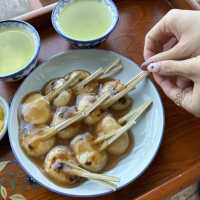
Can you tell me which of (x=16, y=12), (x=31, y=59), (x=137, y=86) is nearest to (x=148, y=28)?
(x=137, y=86)

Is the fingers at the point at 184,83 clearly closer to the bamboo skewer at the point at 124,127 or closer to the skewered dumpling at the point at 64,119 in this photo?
the bamboo skewer at the point at 124,127

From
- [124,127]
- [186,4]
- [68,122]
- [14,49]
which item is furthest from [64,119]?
[186,4]

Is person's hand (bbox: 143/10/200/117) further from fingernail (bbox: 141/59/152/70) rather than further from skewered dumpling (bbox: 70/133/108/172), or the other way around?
skewered dumpling (bbox: 70/133/108/172)

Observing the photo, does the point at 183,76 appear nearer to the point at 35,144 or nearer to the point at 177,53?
A: the point at 177,53

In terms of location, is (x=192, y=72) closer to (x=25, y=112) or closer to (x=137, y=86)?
(x=137, y=86)

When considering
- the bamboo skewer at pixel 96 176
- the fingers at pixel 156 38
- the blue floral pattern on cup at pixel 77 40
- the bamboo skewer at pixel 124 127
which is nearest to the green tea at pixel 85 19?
the blue floral pattern on cup at pixel 77 40

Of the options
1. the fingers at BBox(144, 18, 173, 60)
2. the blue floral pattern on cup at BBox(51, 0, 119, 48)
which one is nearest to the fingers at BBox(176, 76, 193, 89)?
the fingers at BBox(144, 18, 173, 60)

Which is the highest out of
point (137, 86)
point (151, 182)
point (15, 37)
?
point (15, 37)
